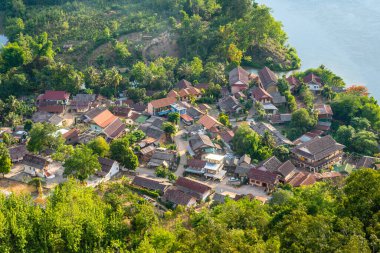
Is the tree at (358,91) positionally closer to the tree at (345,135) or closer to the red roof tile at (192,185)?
the tree at (345,135)

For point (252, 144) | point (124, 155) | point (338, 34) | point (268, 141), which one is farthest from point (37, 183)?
point (338, 34)

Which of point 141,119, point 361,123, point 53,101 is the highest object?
point 361,123

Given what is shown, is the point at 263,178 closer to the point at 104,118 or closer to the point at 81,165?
the point at 81,165

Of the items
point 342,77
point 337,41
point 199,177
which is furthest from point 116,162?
point 337,41

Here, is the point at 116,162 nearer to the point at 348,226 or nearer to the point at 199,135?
the point at 199,135

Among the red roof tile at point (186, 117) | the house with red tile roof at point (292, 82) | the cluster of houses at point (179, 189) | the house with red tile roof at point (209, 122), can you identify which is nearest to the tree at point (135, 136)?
the red roof tile at point (186, 117)
